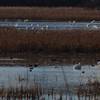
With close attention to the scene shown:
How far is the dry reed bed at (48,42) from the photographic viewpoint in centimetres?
1988

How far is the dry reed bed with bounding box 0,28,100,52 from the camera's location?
19875 millimetres

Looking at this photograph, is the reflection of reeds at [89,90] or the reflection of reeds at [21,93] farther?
the reflection of reeds at [89,90]

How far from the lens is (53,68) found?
1558 cm

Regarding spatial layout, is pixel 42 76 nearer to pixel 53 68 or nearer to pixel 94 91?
pixel 53 68
